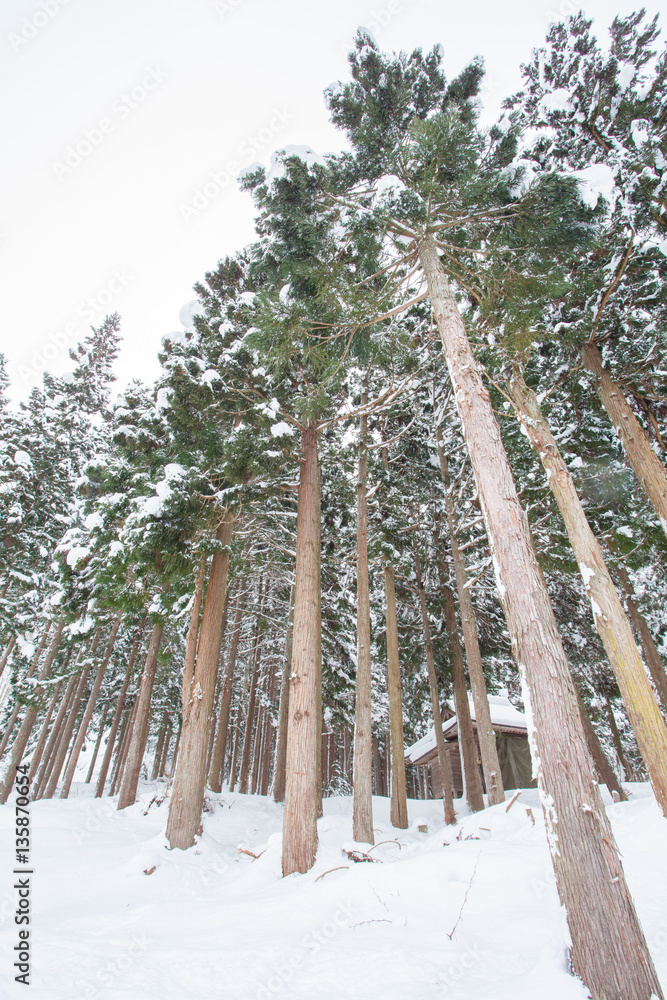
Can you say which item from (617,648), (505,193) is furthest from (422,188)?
(617,648)

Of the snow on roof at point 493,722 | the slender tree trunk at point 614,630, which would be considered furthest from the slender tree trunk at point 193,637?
the snow on roof at point 493,722

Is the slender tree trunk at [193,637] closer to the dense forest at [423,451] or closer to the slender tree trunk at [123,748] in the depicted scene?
the dense forest at [423,451]

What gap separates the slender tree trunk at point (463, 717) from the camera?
1234cm

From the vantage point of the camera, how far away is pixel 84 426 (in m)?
17.2

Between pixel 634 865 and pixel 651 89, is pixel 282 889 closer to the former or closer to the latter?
pixel 634 865

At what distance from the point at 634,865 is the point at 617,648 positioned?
7.85 feet

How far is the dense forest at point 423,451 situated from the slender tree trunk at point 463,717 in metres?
0.10

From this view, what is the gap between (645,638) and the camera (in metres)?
12.1

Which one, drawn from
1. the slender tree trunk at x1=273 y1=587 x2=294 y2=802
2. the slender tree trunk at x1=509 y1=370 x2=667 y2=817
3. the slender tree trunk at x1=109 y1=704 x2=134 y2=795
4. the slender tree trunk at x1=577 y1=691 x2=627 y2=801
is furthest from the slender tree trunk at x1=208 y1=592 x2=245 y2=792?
the slender tree trunk at x1=577 y1=691 x2=627 y2=801

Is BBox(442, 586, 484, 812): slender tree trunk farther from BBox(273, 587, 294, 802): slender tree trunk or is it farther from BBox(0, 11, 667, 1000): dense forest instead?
BBox(273, 587, 294, 802): slender tree trunk

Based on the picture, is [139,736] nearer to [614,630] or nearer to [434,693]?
[434,693]

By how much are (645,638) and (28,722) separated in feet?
64.7

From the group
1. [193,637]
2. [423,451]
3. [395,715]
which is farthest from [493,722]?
[193,637]

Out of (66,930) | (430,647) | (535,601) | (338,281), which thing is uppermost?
(338,281)
